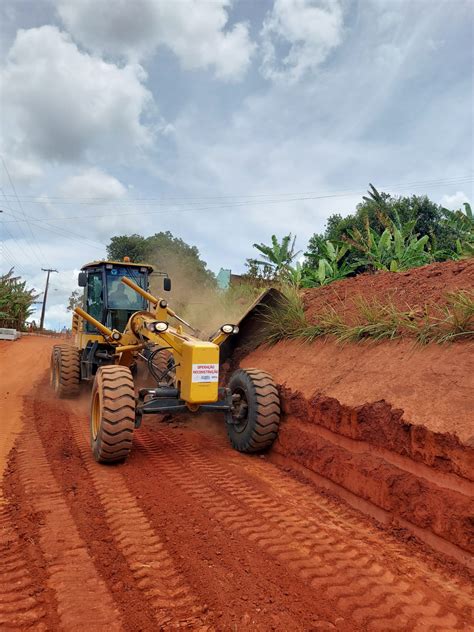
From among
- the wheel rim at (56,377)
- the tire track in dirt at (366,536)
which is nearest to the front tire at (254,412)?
the tire track in dirt at (366,536)

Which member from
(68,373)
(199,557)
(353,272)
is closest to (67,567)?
(199,557)

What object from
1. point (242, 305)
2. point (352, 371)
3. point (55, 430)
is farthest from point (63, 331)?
point (352, 371)

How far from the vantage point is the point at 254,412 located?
564cm

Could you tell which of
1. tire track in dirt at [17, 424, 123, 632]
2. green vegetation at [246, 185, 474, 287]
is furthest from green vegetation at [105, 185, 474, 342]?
tire track in dirt at [17, 424, 123, 632]

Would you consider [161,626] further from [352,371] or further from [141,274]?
[141,274]

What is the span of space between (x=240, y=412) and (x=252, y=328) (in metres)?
2.50

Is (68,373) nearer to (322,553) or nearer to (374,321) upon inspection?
(374,321)

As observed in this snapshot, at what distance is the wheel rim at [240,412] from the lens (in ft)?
19.4

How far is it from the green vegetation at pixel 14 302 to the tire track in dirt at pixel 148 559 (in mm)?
21084

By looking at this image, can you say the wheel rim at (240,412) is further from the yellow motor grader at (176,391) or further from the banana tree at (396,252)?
the banana tree at (396,252)

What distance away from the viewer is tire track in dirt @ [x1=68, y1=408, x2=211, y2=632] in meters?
2.61

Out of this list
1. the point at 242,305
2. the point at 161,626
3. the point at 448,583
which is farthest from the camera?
the point at 242,305

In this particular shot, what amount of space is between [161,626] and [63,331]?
38.5 meters

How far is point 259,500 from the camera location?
172 inches
